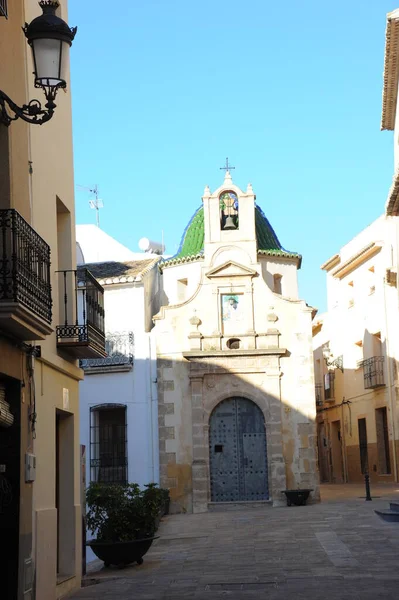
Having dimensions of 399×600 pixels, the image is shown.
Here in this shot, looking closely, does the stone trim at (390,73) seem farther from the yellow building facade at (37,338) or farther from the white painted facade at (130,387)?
the yellow building facade at (37,338)

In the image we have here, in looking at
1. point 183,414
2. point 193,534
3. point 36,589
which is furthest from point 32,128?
point 183,414

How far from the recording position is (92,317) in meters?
12.4

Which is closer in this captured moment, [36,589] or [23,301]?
[23,301]

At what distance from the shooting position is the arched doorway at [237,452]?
81.1ft

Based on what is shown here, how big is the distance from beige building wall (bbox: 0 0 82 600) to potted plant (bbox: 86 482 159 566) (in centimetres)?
91

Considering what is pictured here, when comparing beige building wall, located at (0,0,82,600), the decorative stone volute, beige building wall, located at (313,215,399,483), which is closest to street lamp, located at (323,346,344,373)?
beige building wall, located at (313,215,399,483)

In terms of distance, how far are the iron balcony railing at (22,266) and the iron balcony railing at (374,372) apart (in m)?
24.7

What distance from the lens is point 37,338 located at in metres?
9.26

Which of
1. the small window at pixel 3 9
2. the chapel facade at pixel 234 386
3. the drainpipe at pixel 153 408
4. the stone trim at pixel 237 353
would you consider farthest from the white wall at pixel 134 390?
the small window at pixel 3 9

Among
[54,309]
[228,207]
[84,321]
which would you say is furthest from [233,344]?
[54,309]

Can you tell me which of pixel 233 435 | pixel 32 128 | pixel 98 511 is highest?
pixel 32 128

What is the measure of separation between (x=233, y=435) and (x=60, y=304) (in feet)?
46.1

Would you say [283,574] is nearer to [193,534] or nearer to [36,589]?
[36,589]

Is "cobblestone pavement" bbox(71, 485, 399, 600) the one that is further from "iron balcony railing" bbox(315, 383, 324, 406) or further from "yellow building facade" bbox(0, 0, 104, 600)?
"iron balcony railing" bbox(315, 383, 324, 406)
